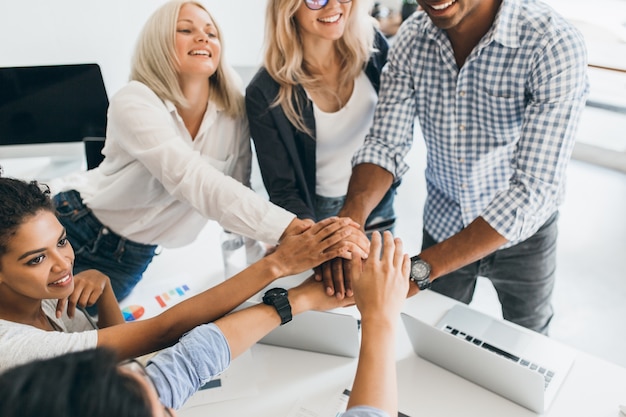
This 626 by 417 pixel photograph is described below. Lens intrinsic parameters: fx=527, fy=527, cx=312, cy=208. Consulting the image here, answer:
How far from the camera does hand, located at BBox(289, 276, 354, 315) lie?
4.15ft

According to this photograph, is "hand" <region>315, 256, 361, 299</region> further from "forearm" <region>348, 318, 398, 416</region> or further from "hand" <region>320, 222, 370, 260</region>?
"forearm" <region>348, 318, 398, 416</region>

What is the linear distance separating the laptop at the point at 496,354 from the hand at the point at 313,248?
295 millimetres

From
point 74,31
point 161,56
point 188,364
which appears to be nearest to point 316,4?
point 161,56

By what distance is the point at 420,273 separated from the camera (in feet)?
4.53

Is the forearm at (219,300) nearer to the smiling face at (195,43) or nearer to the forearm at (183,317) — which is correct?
the forearm at (183,317)

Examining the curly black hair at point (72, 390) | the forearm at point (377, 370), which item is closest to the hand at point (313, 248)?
the forearm at point (377, 370)

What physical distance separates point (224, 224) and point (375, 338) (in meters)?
0.67

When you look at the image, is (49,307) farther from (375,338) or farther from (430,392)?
(430,392)

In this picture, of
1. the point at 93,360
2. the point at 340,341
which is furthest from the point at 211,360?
the point at 93,360

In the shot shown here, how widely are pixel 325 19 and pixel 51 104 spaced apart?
126 centimetres

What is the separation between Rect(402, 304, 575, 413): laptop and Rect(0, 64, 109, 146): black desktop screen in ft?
5.48

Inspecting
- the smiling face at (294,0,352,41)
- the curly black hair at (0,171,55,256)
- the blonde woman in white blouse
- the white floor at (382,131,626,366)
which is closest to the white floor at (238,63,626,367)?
the white floor at (382,131,626,366)

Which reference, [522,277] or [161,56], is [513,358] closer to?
[522,277]

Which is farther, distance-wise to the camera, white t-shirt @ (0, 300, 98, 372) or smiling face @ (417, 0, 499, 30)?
smiling face @ (417, 0, 499, 30)
